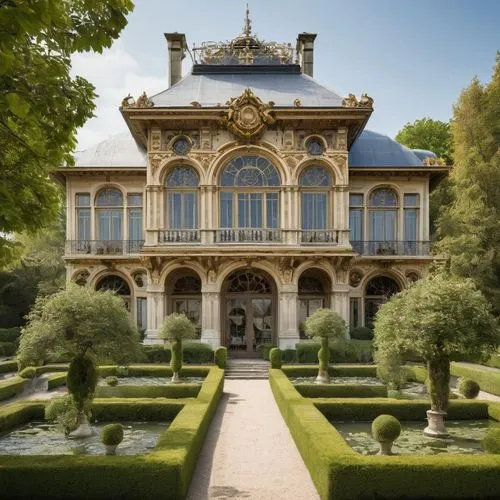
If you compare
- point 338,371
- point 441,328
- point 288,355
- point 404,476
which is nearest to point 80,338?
point 404,476

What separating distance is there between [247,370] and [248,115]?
11.7 meters

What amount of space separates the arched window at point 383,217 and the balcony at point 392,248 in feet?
1.09

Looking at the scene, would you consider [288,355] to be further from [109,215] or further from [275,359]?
[109,215]

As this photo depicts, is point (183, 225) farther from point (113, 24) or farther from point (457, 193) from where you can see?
point (113, 24)

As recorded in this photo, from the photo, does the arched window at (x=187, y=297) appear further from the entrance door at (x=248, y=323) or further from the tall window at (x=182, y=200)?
the tall window at (x=182, y=200)

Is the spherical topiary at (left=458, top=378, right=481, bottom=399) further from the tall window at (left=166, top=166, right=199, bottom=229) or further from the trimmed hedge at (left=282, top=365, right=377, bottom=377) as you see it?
the tall window at (left=166, top=166, right=199, bottom=229)

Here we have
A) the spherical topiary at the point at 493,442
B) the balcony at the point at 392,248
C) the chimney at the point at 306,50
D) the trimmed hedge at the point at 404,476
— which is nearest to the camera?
the trimmed hedge at the point at 404,476

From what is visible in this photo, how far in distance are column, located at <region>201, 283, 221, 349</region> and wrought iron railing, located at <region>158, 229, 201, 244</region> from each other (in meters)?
2.34

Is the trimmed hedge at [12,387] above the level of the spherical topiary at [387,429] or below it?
below

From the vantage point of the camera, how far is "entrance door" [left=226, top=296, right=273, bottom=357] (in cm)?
2938

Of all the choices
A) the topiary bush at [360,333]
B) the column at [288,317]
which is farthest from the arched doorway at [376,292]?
the column at [288,317]

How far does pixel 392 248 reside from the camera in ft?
99.3

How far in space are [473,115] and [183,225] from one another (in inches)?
806

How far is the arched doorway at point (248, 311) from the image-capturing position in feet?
96.4
